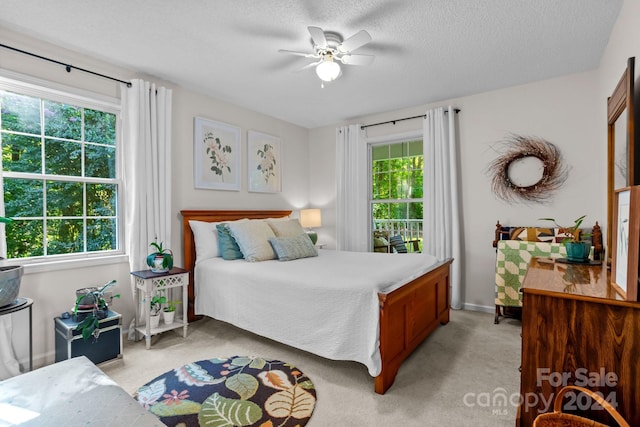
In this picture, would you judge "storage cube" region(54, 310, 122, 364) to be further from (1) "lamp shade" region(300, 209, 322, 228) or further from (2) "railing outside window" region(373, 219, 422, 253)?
(2) "railing outside window" region(373, 219, 422, 253)

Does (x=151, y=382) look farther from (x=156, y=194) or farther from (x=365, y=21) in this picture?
(x=365, y=21)

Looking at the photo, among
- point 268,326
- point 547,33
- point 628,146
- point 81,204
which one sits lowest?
point 268,326

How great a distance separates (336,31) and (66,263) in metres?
2.94

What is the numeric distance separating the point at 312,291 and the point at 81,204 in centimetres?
230

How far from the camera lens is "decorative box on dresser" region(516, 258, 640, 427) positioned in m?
1.14

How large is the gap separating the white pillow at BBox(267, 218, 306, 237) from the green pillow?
0.48m

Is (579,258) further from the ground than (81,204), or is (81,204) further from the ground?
(81,204)

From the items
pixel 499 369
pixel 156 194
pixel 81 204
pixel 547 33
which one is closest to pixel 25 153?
pixel 81 204

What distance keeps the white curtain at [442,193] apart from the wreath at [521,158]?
47cm

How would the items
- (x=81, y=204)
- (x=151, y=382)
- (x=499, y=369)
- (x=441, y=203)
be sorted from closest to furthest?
(x=151, y=382)
(x=499, y=369)
(x=81, y=204)
(x=441, y=203)

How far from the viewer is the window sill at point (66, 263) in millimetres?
2478

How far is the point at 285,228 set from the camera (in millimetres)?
3701

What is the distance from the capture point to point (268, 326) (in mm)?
2598

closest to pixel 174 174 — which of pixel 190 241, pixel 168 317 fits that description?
pixel 190 241
